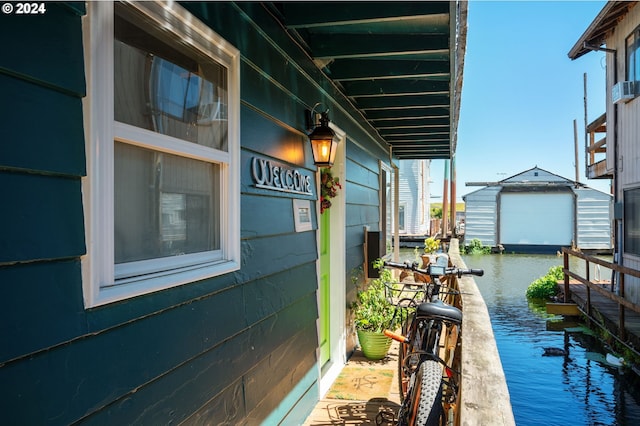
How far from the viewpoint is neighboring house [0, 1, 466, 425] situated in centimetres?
96

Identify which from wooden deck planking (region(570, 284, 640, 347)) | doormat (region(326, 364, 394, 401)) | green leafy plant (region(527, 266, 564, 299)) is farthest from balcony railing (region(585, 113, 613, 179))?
doormat (region(326, 364, 394, 401))

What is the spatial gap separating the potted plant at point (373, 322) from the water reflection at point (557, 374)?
1.77 metres

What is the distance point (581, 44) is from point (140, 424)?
988 centimetres

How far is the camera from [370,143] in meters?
5.42

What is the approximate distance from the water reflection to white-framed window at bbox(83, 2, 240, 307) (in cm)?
444

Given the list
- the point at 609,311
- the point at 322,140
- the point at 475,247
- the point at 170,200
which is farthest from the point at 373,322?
the point at 475,247

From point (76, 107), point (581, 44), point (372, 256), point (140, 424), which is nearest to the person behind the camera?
point (76, 107)

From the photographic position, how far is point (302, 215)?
2.79 m

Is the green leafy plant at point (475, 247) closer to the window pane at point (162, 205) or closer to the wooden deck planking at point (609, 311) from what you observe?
the wooden deck planking at point (609, 311)

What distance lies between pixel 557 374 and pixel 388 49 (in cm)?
514

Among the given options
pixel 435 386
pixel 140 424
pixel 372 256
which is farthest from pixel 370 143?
pixel 140 424

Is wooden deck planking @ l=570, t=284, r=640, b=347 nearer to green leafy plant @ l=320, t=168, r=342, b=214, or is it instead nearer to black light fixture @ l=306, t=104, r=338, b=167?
green leafy plant @ l=320, t=168, r=342, b=214

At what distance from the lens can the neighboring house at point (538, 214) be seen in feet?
63.1

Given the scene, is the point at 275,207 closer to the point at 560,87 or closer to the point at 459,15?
the point at 459,15
